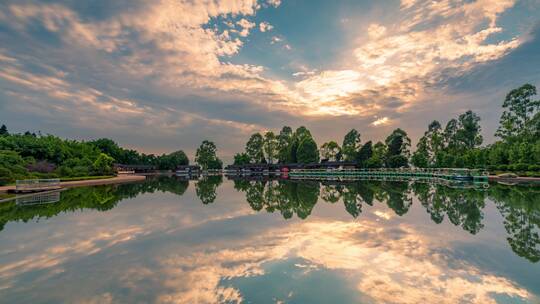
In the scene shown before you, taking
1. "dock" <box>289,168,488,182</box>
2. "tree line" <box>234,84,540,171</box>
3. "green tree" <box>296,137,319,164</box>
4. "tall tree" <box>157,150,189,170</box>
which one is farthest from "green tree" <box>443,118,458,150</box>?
"tall tree" <box>157,150,189,170</box>

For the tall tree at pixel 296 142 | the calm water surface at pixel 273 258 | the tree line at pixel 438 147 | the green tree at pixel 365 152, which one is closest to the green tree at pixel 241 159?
the tree line at pixel 438 147

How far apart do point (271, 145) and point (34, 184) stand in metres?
62.7

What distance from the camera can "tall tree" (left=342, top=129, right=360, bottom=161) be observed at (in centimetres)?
6788

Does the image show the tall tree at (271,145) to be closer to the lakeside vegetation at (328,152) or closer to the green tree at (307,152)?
the lakeside vegetation at (328,152)

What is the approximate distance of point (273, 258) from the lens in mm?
6949

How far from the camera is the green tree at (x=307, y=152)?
223ft

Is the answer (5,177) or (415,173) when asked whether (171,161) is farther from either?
(415,173)

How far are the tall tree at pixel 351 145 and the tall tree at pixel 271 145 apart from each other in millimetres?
20347

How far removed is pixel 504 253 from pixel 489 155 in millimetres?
44147

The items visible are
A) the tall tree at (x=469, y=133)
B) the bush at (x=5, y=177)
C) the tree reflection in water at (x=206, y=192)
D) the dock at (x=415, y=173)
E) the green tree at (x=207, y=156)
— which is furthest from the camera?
the green tree at (x=207, y=156)

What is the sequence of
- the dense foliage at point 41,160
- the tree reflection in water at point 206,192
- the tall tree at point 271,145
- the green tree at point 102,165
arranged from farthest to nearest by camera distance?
the tall tree at point 271,145 → the green tree at point 102,165 → the dense foliage at point 41,160 → the tree reflection in water at point 206,192

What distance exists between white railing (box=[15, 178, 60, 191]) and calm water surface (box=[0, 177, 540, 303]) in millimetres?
11184

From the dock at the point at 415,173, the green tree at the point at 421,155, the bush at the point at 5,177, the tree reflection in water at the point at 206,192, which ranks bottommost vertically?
the tree reflection in water at the point at 206,192

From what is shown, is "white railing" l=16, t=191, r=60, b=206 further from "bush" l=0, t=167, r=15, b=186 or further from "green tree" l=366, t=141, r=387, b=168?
"green tree" l=366, t=141, r=387, b=168
